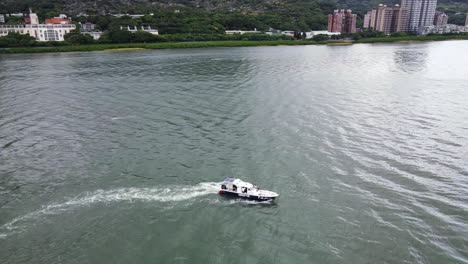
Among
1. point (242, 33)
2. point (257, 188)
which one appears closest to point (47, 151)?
point (257, 188)

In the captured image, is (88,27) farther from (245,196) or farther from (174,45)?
(245,196)

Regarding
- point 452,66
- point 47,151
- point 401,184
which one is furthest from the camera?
point 452,66

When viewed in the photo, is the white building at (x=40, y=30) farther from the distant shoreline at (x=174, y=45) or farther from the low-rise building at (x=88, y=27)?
the distant shoreline at (x=174, y=45)

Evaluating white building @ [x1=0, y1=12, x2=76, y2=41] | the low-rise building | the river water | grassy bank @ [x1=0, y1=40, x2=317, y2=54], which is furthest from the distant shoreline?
the river water

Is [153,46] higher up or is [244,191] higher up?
[153,46]

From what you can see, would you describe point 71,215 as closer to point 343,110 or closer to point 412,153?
point 412,153

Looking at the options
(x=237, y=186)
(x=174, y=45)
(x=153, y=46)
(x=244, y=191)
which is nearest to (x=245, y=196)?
(x=244, y=191)

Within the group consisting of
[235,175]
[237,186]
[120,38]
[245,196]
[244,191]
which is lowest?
[245,196]

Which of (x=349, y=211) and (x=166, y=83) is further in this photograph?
(x=166, y=83)
